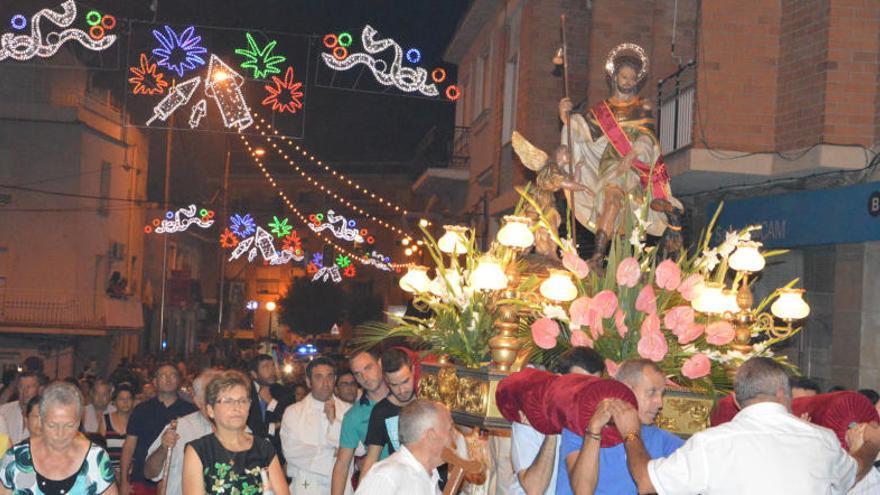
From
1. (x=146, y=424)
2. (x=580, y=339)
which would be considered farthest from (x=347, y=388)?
(x=580, y=339)

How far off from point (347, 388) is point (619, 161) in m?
3.42

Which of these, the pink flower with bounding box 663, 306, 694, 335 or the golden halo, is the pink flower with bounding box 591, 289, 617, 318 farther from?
the golden halo

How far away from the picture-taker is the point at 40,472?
267 inches

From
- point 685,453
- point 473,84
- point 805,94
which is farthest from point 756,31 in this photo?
point 473,84

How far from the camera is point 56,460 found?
680cm

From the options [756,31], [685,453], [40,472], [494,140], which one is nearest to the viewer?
[685,453]

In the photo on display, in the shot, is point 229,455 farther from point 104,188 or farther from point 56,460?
point 104,188

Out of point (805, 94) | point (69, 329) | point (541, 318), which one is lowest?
point (69, 329)

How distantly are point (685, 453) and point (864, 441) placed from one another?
1.27 meters

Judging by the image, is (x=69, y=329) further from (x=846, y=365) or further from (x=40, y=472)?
(x=40, y=472)

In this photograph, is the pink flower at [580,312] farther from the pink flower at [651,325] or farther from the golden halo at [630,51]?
the golden halo at [630,51]

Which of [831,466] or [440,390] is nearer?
[831,466]

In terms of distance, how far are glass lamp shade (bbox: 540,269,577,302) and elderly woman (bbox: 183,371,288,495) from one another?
183 cm

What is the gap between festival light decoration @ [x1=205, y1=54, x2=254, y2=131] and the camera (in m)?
16.3
